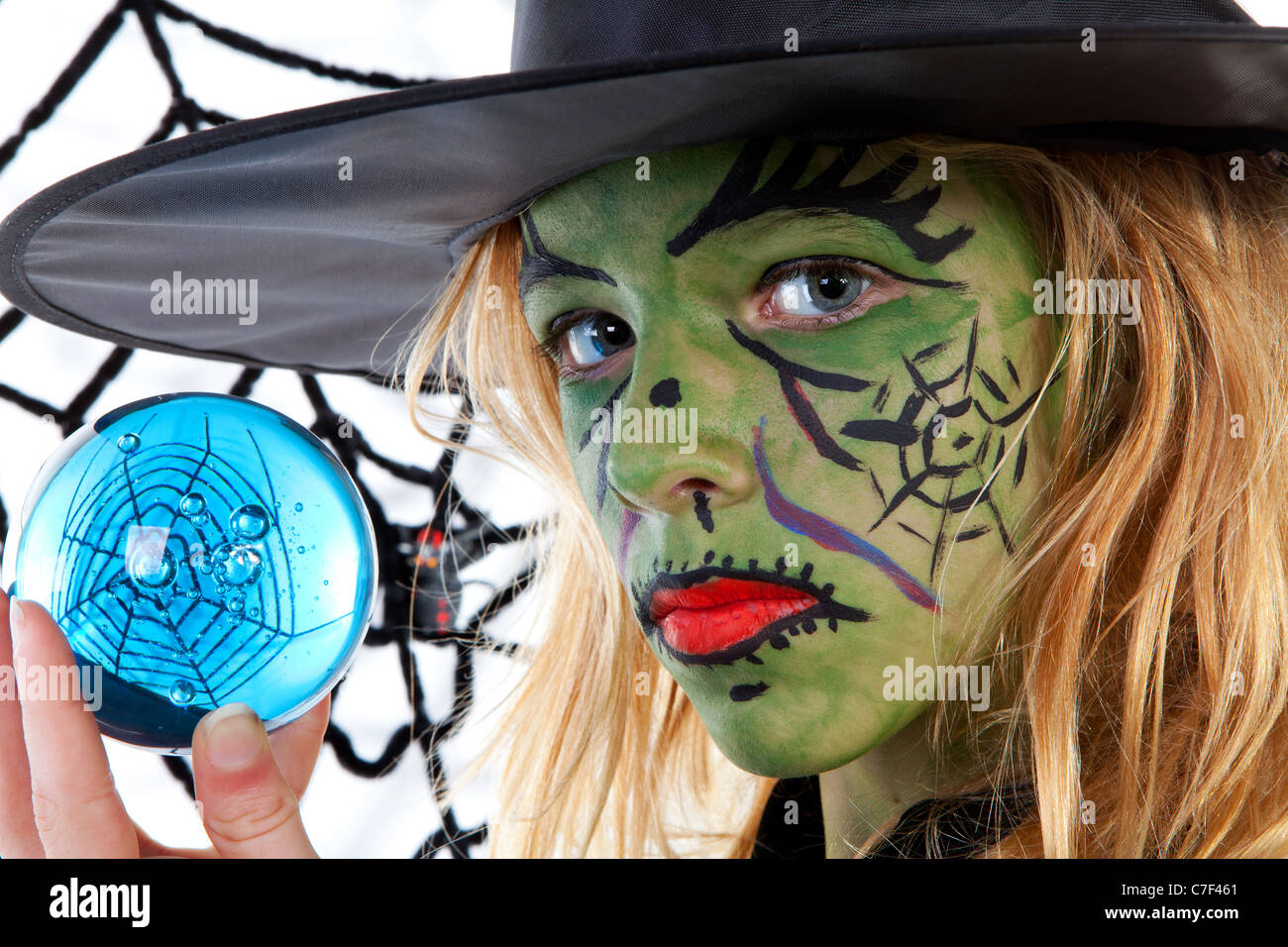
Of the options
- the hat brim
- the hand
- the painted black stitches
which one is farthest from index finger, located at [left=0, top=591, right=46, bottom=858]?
the painted black stitches

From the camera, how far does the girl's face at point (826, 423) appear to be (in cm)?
99

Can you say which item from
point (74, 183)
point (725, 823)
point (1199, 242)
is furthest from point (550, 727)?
point (1199, 242)

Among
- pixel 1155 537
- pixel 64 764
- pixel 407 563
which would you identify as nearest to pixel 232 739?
pixel 64 764

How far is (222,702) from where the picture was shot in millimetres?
960

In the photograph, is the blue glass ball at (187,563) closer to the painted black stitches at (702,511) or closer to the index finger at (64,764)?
the index finger at (64,764)

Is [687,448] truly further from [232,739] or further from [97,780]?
[97,780]

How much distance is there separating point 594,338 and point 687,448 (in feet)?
0.91

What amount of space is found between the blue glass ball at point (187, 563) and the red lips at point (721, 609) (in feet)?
0.96

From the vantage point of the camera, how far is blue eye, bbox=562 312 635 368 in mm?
1193

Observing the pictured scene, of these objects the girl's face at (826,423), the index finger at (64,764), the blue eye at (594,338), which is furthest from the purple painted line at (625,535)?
the index finger at (64,764)

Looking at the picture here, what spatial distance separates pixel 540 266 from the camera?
1149 mm

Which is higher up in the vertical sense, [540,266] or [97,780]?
[540,266]

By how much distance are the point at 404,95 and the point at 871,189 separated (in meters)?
0.41

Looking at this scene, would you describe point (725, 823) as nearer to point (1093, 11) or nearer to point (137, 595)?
point (137, 595)
